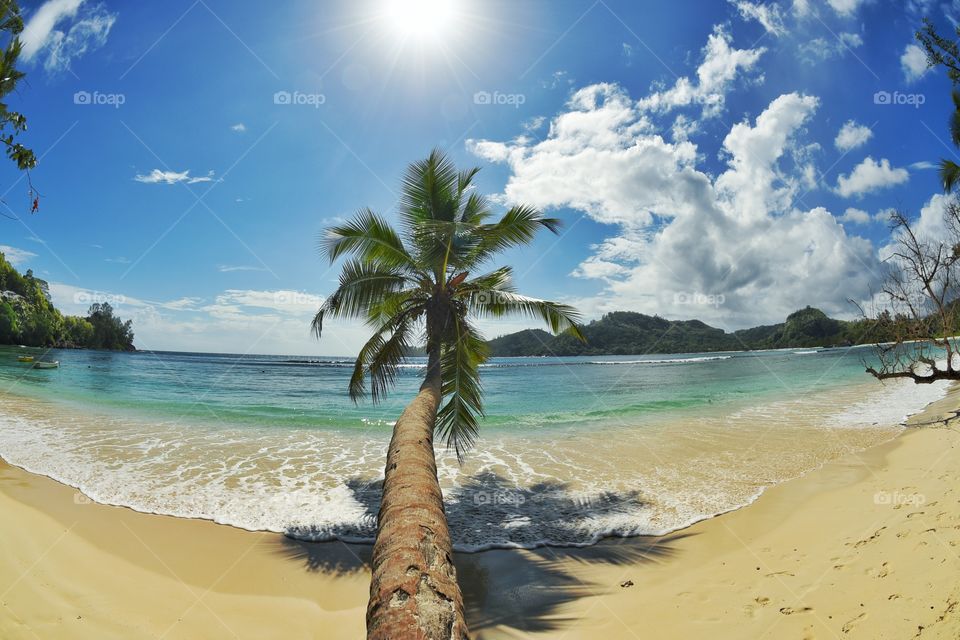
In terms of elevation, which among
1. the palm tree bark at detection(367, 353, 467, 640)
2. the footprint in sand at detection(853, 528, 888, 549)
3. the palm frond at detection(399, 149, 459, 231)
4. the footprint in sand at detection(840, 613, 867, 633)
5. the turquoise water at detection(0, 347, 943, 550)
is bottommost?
the turquoise water at detection(0, 347, 943, 550)

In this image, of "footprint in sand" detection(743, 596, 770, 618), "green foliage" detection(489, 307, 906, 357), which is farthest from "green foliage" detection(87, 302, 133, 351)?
"footprint in sand" detection(743, 596, 770, 618)

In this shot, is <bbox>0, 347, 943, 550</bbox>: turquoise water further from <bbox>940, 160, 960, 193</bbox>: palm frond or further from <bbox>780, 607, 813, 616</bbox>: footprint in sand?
<bbox>940, 160, 960, 193</bbox>: palm frond

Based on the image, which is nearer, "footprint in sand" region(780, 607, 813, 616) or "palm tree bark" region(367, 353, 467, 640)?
"palm tree bark" region(367, 353, 467, 640)

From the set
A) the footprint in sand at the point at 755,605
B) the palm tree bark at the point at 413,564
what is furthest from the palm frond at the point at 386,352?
the footprint in sand at the point at 755,605

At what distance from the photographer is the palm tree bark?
7.34 feet

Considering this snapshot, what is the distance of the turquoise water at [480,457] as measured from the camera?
732 centimetres

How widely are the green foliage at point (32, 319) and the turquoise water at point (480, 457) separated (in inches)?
2708

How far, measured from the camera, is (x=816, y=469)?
9.32 metres

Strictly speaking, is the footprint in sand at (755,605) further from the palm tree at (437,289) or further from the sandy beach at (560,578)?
the palm tree at (437,289)

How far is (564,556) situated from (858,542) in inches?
146

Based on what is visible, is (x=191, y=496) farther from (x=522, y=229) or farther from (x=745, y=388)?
(x=745, y=388)

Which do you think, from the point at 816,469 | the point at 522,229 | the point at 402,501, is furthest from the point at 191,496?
the point at 816,469

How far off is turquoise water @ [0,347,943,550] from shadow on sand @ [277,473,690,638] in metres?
0.07

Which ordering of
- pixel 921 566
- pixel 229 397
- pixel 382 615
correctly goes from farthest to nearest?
1. pixel 229 397
2. pixel 921 566
3. pixel 382 615
